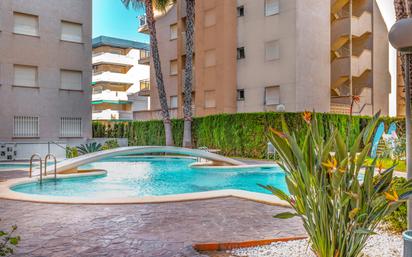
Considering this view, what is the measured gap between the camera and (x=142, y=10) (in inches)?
1019

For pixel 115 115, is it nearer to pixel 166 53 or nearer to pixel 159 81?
pixel 166 53

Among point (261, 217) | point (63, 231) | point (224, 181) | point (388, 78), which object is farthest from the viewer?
point (388, 78)

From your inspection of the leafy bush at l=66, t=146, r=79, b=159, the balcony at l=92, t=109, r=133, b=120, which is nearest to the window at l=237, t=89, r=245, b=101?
the leafy bush at l=66, t=146, r=79, b=159

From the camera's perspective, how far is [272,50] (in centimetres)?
2728

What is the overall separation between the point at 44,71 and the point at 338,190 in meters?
24.3

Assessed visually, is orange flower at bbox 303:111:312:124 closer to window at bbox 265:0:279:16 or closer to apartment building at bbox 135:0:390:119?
apartment building at bbox 135:0:390:119

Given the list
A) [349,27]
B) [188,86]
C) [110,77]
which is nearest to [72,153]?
[188,86]

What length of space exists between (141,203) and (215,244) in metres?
3.24

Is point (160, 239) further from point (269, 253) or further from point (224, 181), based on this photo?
point (224, 181)

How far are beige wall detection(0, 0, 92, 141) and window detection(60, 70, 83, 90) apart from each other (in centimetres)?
27

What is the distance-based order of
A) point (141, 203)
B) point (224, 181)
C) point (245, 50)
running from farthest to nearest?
point (245, 50)
point (224, 181)
point (141, 203)

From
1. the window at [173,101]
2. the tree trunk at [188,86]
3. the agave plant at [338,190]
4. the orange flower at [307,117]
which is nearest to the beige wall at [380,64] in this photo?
the tree trunk at [188,86]

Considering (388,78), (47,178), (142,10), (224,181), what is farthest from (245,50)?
(47,178)

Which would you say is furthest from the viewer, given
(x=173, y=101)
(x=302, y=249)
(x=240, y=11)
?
(x=173, y=101)
